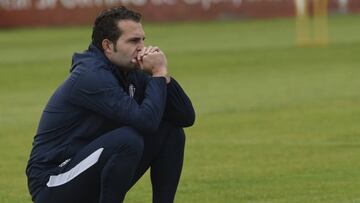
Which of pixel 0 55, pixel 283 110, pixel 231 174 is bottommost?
pixel 0 55

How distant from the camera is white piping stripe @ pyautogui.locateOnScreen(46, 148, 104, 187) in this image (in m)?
7.30

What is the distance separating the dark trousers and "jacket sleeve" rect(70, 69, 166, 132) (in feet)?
0.28

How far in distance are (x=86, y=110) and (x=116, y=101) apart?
9.2 inches

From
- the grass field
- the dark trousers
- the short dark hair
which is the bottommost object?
the grass field

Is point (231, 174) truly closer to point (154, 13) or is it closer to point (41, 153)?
point (41, 153)

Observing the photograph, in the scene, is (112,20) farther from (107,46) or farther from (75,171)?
(75,171)

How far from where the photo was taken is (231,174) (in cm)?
1066

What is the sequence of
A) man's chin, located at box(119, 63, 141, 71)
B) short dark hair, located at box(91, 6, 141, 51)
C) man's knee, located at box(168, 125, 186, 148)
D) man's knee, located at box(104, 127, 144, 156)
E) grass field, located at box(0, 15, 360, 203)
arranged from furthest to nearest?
1. grass field, located at box(0, 15, 360, 203)
2. man's knee, located at box(168, 125, 186, 148)
3. man's chin, located at box(119, 63, 141, 71)
4. short dark hair, located at box(91, 6, 141, 51)
5. man's knee, located at box(104, 127, 144, 156)

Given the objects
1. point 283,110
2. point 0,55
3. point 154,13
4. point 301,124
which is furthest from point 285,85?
point 154,13

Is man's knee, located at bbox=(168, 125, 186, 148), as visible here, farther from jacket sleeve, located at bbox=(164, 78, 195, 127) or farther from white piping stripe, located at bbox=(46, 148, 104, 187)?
white piping stripe, located at bbox=(46, 148, 104, 187)

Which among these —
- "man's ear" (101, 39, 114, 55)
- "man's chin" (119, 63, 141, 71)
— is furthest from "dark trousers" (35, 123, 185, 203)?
"man's ear" (101, 39, 114, 55)

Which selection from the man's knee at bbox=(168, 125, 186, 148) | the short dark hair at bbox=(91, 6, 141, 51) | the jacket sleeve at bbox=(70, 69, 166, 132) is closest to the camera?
the jacket sleeve at bbox=(70, 69, 166, 132)

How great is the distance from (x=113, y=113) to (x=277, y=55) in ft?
62.4

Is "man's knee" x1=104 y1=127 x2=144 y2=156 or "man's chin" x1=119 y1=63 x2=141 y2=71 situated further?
"man's chin" x1=119 y1=63 x2=141 y2=71
